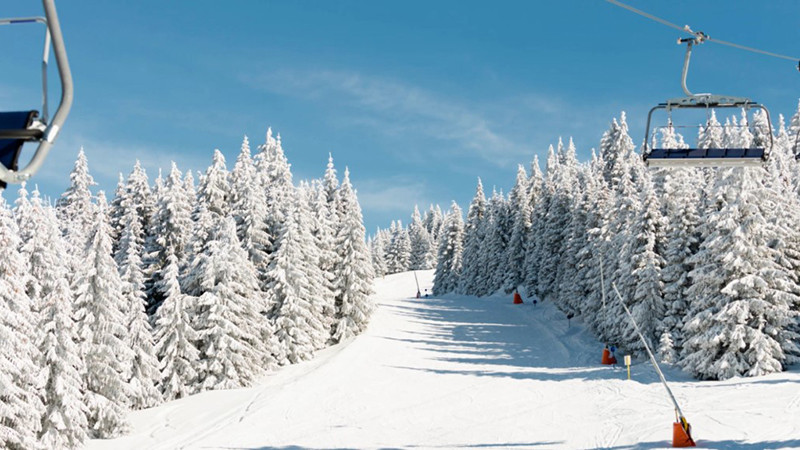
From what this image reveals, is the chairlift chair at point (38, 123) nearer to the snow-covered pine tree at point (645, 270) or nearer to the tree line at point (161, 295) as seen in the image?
the tree line at point (161, 295)

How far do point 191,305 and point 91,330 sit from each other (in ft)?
24.9

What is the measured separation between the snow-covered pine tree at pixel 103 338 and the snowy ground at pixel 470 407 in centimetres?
140

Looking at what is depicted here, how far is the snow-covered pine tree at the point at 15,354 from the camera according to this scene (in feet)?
75.0

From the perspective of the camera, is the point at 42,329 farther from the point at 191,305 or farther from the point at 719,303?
the point at 719,303

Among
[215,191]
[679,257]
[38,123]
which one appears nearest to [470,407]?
[679,257]

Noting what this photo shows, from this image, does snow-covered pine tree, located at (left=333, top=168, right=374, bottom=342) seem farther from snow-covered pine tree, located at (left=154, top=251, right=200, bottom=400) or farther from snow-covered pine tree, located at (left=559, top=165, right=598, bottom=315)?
snow-covered pine tree, located at (left=559, top=165, right=598, bottom=315)

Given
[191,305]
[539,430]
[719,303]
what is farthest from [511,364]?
[191,305]

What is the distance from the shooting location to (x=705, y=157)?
1093 centimetres

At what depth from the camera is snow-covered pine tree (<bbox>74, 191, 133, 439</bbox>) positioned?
29.1 metres

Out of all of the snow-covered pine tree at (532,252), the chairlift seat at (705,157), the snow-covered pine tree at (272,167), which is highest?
the snow-covered pine tree at (272,167)

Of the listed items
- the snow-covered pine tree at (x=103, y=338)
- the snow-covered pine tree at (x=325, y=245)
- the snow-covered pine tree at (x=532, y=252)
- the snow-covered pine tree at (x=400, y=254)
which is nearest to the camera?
the snow-covered pine tree at (x=103, y=338)

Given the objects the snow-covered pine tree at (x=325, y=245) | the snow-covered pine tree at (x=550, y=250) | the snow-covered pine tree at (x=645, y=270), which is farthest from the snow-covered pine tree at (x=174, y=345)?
the snow-covered pine tree at (x=550, y=250)

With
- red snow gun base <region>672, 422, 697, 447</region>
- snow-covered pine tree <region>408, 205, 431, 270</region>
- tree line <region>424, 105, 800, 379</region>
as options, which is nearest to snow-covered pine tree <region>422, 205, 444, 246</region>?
snow-covered pine tree <region>408, 205, 431, 270</region>

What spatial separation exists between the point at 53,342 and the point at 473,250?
2840 inches
